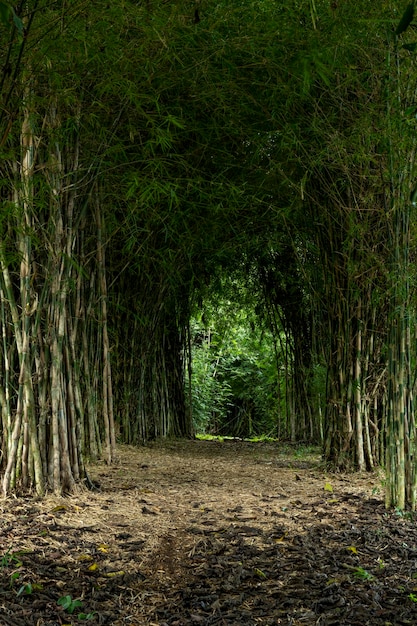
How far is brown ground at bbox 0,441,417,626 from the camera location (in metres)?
2.30

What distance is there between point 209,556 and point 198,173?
2.72m

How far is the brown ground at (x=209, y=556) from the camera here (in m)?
2.30

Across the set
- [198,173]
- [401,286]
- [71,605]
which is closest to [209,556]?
[71,605]

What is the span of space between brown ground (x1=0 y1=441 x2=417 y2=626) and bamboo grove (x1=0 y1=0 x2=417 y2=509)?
366 millimetres

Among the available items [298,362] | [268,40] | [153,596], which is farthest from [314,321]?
[153,596]

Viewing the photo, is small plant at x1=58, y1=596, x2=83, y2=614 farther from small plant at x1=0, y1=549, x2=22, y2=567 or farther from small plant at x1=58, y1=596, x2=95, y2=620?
small plant at x1=0, y1=549, x2=22, y2=567

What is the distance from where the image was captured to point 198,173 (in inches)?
190

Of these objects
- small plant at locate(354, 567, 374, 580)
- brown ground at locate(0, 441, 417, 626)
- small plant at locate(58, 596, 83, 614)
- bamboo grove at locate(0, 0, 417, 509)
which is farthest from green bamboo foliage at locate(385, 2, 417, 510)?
small plant at locate(58, 596, 83, 614)

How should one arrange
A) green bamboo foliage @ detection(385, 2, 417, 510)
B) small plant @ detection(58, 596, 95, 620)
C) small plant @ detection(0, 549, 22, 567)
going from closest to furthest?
1. small plant @ detection(58, 596, 95, 620)
2. small plant @ detection(0, 549, 22, 567)
3. green bamboo foliage @ detection(385, 2, 417, 510)

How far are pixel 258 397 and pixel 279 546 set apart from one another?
7.89m

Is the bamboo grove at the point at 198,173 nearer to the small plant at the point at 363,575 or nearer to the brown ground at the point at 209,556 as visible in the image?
the brown ground at the point at 209,556

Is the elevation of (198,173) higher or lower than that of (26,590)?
higher

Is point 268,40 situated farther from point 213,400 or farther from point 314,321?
point 213,400

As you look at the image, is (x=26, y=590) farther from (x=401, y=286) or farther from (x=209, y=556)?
(x=401, y=286)
